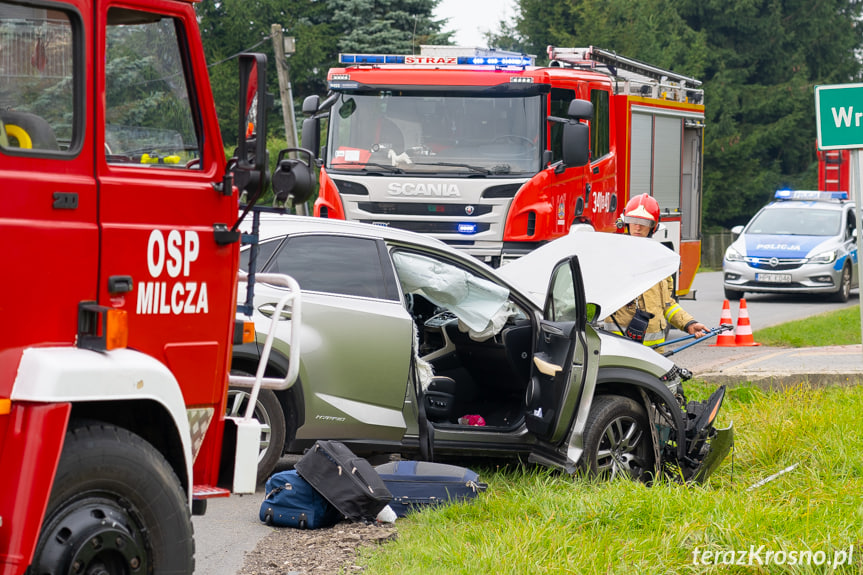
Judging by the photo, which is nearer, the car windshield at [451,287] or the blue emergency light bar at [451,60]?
the car windshield at [451,287]

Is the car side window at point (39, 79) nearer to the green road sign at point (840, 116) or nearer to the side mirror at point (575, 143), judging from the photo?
the green road sign at point (840, 116)

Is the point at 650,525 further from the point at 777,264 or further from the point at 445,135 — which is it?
the point at 777,264

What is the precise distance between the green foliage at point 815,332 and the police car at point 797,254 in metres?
3.34

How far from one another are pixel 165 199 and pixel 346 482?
2325mm

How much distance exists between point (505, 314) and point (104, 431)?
12.1 ft

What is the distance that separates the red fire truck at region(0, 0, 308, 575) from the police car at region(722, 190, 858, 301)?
698 inches

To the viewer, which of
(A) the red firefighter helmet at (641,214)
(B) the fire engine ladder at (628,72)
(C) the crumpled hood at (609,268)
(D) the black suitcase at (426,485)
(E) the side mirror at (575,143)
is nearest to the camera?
(D) the black suitcase at (426,485)

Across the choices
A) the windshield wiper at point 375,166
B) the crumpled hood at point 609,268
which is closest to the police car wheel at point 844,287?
the windshield wiper at point 375,166

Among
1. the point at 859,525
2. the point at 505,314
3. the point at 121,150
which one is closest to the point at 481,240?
the point at 505,314

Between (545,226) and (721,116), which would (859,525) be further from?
(721,116)

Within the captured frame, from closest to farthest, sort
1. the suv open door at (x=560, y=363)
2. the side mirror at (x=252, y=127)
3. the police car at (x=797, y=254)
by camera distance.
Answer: the side mirror at (x=252, y=127) < the suv open door at (x=560, y=363) < the police car at (x=797, y=254)

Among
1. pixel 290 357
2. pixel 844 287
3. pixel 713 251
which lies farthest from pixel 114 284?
pixel 713 251

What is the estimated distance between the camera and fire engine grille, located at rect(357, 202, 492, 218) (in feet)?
39.7

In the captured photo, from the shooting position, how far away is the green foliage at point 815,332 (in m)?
14.5
